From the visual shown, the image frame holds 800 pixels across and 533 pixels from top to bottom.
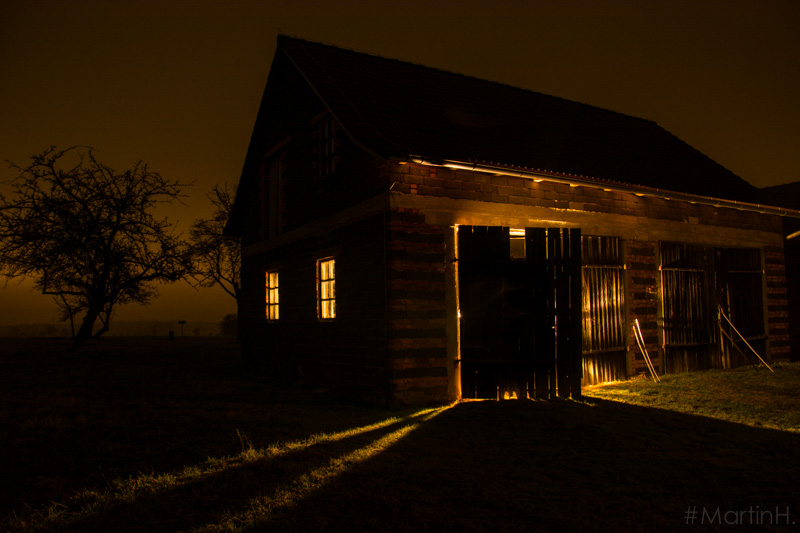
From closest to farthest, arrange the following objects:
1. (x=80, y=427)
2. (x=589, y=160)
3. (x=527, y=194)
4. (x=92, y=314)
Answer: (x=80, y=427), (x=527, y=194), (x=589, y=160), (x=92, y=314)

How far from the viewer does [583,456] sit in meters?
5.92

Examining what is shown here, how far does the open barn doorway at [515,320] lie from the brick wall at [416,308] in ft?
1.22

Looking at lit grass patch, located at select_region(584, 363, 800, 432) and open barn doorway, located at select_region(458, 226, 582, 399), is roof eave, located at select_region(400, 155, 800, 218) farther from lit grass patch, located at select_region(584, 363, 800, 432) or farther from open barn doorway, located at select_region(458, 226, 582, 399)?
lit grass patch, located at select_region(584, 363, 800, 432)

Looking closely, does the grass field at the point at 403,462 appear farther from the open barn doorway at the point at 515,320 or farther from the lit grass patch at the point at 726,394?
the open barn doorway at the point at 515,320

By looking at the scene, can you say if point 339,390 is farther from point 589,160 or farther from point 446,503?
point 589,160

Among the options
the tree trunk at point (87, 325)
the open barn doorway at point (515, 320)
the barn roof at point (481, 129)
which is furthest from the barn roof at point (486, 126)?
the tree trunk at point (87, 325)

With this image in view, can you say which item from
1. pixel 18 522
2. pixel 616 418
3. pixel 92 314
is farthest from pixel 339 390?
pixel 92 314

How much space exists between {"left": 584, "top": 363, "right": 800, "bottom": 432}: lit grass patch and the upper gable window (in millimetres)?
6420

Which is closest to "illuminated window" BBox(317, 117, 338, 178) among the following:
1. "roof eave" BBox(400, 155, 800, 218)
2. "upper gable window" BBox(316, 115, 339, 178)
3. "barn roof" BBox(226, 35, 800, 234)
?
"upper gable window" BBox(316, 115, 339, 178)

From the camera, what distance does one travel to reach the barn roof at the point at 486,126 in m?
9.65

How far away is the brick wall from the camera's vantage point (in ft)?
28.6

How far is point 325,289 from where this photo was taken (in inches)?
452

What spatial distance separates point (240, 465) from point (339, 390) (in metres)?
4.81

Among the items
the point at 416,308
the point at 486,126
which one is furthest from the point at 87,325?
the point at 486,126
